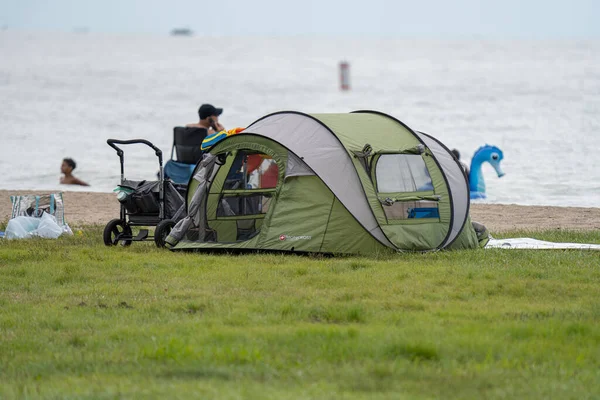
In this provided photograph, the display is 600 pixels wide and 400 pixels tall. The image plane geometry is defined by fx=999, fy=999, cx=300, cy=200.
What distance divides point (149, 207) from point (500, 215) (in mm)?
5798

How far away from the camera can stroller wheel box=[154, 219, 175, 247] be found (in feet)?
33.7

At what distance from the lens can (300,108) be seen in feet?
200

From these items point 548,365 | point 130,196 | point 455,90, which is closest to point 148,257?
point 130,196

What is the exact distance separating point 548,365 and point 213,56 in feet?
448

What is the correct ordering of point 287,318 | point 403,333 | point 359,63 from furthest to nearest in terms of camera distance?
point 359,63 < point 287,318 < point 403,333

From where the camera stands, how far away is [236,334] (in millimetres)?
6145

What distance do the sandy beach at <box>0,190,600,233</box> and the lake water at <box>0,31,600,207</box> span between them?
3.56 m

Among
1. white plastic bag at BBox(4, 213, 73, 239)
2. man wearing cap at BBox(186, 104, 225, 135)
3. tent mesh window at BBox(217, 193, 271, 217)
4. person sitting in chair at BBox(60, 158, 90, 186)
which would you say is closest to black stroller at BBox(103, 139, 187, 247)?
tent mesh window at BBox(217, 193, 271, 217)

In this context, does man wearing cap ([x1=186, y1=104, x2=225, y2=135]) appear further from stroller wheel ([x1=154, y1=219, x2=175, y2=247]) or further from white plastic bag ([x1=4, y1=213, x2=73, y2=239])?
stroller wheel ([x1=154, y1=219, x2=175, y2=247])

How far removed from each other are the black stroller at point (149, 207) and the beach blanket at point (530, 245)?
326 centimetres

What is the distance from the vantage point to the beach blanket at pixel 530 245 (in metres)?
9.71

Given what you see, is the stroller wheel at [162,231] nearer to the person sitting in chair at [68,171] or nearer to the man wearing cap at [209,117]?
the man wearing cap at [209,117]

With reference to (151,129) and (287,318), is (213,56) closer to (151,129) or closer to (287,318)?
(151,129)

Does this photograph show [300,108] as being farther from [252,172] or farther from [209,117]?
[252,172]
